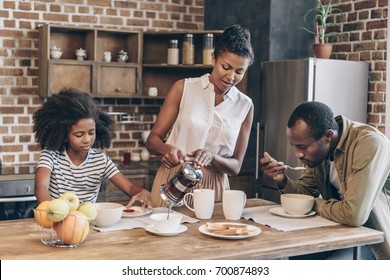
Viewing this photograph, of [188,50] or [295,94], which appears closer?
[295,94]

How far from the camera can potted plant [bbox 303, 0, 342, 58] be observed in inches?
183

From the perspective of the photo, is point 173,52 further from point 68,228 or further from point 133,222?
point 68,228

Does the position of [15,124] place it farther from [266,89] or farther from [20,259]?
[20,259]

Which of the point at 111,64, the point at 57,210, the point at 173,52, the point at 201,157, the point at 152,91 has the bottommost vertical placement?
the point at 57,210

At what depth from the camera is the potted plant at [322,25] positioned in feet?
15.3

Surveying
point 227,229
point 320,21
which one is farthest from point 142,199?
point 320,21

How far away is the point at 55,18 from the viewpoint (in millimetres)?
4641

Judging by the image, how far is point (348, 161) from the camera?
2447mm

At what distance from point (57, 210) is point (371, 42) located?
11.1 ft

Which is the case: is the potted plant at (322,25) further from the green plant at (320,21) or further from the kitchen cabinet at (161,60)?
the kitchen cabinet at (161,60)

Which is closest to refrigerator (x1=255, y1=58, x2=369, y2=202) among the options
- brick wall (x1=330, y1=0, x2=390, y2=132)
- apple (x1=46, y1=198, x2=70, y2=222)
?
brick wall (x1=330, y1=0, x2=390, y2=132)

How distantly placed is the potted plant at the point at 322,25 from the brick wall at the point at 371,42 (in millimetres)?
114
